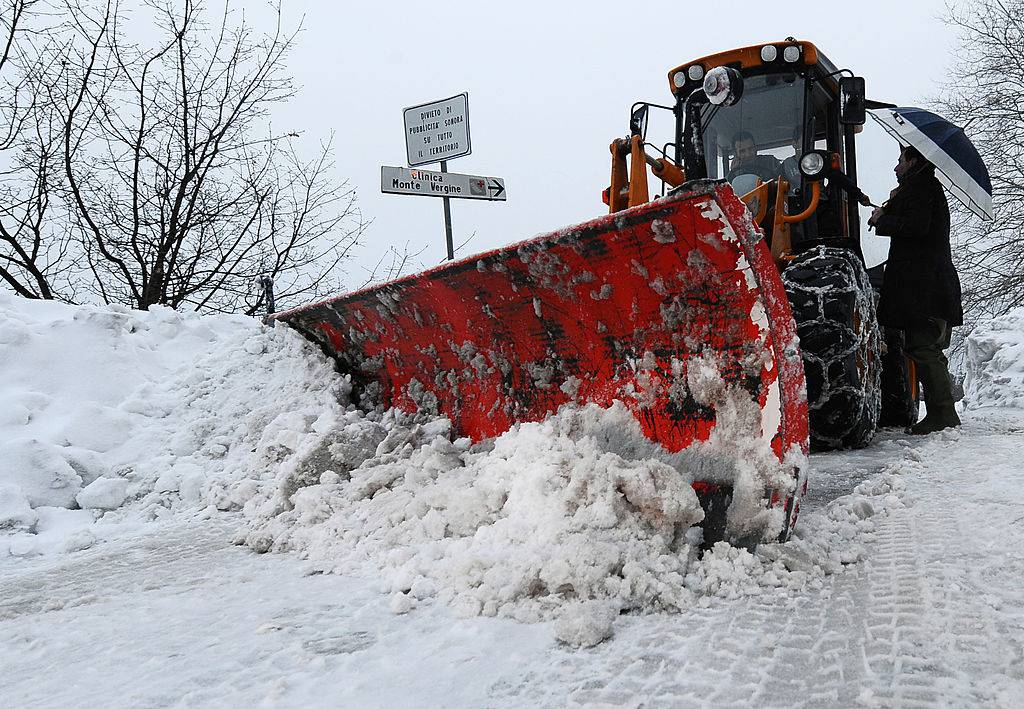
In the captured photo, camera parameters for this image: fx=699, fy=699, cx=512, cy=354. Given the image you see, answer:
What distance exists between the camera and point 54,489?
3.46 metres

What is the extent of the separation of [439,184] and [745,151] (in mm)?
2433

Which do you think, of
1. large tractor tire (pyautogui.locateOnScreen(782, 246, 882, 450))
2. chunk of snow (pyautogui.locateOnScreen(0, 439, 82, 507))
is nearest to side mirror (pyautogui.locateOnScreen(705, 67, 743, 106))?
large tractor tire (pyautogui.locateOnScreen(782, 246, 882, 450))

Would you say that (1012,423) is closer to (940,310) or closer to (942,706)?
(940,310)

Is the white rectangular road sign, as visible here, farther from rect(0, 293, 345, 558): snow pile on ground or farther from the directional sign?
rect(0, 293, 345, 558): snow pile on ground

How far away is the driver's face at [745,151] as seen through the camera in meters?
4.34

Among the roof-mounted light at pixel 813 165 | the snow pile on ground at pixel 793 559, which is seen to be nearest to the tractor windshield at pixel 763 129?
the roof-mounted light at pixel 813 165

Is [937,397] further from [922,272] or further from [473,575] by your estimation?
[473,575]

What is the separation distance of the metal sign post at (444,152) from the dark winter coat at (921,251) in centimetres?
299

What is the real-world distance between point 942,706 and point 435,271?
87.8 inches

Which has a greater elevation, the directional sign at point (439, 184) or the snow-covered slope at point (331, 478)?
the directional sign at point (439, 184)

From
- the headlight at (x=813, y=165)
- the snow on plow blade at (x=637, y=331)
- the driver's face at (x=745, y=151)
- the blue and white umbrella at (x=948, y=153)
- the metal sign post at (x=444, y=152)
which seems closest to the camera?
the snow on plow blade at (x=637, y=331)

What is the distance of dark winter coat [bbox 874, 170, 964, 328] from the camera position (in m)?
4.27

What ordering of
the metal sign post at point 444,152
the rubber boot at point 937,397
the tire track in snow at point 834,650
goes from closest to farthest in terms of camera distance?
the tire track in snow at point 834,650 < the rubber boot at point 937,397 < the metal sign post at point 444,152

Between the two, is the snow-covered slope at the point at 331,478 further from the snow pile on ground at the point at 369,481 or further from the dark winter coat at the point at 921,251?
the dark winter coat at the point at 921,251
